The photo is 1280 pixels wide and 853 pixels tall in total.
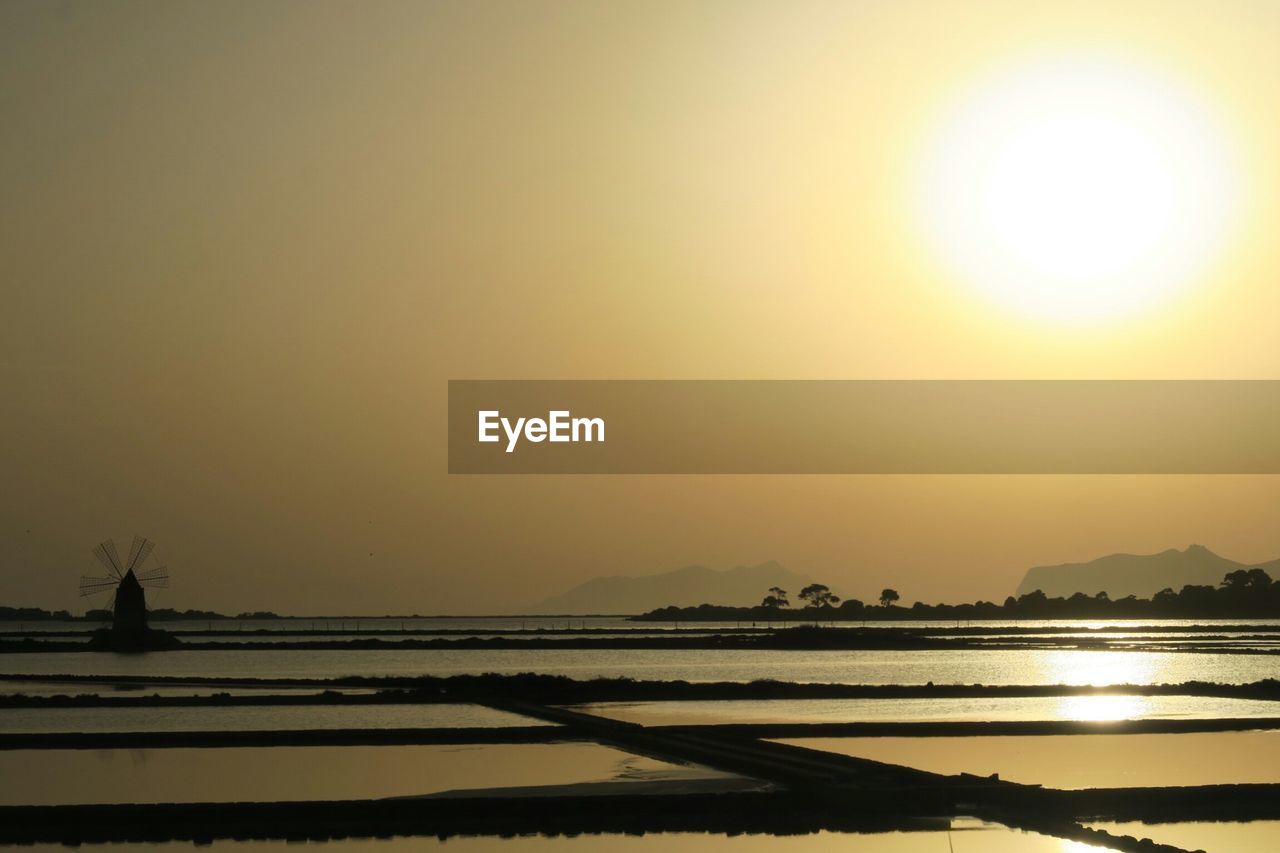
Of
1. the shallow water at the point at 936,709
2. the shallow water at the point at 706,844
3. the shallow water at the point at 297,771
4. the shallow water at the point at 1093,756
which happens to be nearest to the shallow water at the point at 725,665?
the shallow water at the point at 936,709

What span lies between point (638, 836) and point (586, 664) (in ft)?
174

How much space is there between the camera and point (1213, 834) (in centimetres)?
1555

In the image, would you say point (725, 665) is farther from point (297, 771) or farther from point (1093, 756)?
point (297, 771)

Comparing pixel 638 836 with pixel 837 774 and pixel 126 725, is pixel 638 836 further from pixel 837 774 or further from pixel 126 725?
pixel 126 725

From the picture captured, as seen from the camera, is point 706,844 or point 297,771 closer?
point 706,844

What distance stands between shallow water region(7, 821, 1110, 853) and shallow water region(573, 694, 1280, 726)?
48.9 ft

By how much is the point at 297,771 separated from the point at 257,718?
36.6 feet

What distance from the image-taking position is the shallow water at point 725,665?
174 feet

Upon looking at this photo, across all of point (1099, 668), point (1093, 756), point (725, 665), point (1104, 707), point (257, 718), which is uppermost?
point (725, 665)

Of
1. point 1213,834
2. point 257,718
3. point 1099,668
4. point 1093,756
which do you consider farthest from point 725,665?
point 1213,834

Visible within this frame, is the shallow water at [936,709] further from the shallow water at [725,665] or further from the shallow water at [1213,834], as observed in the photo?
the shallow water at [1213,834]

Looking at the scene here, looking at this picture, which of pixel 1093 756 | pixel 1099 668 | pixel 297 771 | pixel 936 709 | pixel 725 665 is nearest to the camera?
pixel 297 771

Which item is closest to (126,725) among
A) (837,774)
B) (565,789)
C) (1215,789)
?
(565,789)

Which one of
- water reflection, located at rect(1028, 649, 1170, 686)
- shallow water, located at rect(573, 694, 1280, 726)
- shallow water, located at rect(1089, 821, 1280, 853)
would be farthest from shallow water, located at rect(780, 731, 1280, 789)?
water reflection, located at rect(1028, 649, 1170, 686)
